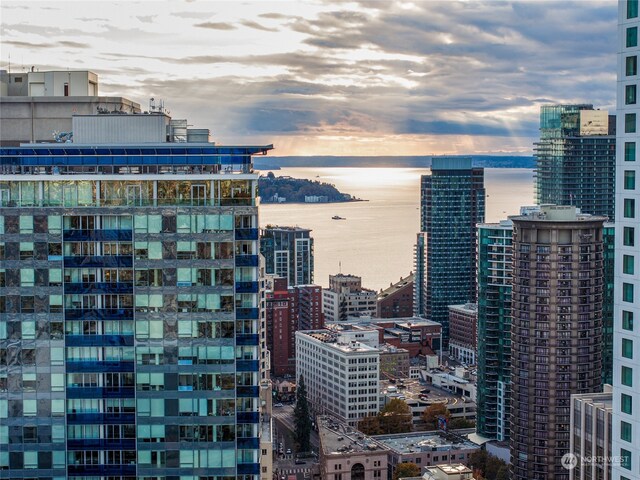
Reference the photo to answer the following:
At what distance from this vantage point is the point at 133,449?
22.7 meters

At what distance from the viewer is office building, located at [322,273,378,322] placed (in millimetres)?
129375

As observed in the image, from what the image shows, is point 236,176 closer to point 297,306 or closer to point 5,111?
point 5,111

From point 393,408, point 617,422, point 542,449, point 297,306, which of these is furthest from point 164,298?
point 297,306

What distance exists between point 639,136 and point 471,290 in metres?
112

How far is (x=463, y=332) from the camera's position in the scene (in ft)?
390

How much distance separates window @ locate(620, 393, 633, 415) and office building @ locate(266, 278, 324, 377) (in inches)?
3300

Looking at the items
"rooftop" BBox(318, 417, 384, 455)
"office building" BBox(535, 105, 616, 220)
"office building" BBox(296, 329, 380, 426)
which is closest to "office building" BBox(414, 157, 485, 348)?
"office building" BBox(535, 105, 616, 220)

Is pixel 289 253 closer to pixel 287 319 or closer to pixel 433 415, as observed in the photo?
pixel 287 319

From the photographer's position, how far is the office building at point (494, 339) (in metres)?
75.1

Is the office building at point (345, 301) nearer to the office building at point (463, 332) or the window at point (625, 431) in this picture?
the office building at point (463, 332)

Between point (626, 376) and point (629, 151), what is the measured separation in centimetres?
495

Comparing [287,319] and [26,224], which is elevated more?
[26,224]

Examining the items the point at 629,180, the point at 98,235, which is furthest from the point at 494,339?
the point at 98,235

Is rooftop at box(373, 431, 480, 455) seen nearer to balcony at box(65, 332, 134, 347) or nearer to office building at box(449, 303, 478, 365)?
office building at box(449, 303, 478, 365)
